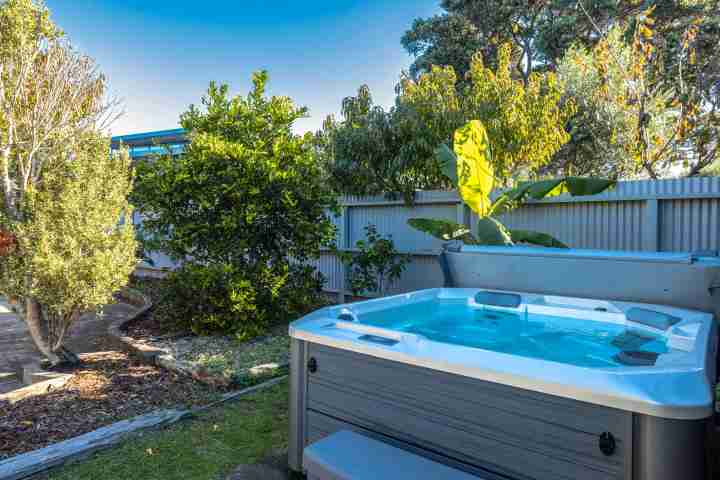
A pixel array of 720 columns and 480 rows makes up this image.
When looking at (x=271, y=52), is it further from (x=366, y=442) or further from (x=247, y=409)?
(x=366, y=442)

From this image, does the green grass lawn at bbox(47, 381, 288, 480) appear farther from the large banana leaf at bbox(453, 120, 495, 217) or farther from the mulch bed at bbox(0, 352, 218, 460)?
the large banana leaf at bbox(453, 120, 495, 217)

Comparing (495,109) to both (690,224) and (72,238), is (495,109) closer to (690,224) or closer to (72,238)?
(690,224)

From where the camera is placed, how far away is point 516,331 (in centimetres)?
364

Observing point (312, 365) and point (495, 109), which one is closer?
point (312, 365)

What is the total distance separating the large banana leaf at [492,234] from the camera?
4594mm

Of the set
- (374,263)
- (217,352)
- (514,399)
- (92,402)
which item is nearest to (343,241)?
(374,263)

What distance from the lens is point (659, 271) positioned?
3158 millimetres

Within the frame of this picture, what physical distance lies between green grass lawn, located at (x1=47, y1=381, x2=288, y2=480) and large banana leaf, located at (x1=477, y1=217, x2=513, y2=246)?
2620 mm

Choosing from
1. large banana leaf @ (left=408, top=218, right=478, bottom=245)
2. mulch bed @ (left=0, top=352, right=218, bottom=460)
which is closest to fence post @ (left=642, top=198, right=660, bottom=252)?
large banana leaf @ (left=408, top=218, right=478, bottom=245)

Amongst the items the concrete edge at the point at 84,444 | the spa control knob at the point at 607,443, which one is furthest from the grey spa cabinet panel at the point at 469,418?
the concrete edge at the point at 84,444

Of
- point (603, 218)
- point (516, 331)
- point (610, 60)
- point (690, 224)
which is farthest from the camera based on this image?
point (610, 60)

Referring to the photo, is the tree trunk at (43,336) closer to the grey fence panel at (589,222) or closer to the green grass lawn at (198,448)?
the green grass lawn at (198,448)

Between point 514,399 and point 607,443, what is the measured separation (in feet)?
1.02

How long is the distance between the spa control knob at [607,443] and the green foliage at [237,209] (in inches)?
153
